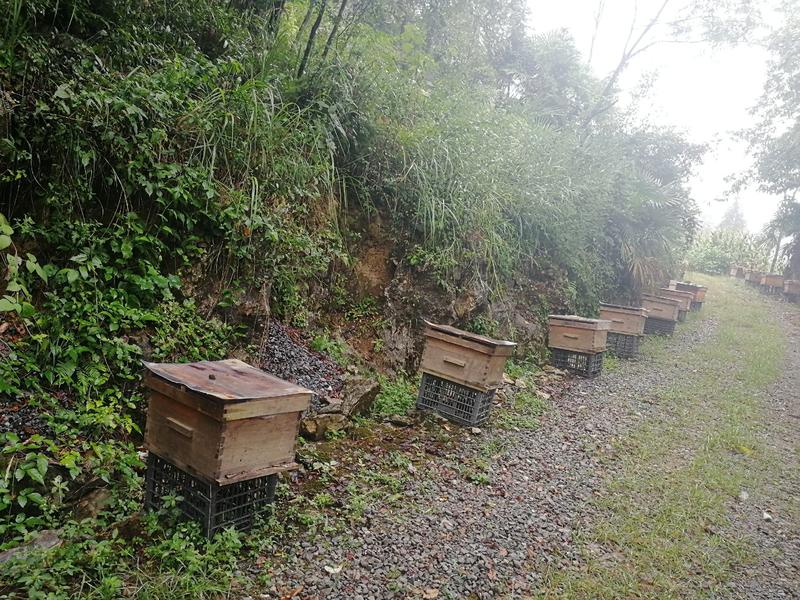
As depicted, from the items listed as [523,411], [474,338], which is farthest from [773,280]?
[474,338]

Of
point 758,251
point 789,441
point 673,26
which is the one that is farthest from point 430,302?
point 758,251

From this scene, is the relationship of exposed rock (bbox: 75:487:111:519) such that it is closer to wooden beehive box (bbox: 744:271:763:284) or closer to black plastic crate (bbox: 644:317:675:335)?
black plastic crate (bbox: 644:317:675:335)

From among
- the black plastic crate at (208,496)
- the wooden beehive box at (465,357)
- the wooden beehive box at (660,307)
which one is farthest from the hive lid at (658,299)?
the black plastic crate at (208,496)

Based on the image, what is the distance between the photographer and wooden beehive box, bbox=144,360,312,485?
2654mm

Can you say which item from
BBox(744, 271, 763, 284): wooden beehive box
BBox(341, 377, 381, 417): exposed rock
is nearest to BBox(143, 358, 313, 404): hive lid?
BBox(341, 377, 381, 417): exposed rock

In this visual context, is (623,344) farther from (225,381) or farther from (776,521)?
(225,381)

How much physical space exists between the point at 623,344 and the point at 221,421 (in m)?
8.92

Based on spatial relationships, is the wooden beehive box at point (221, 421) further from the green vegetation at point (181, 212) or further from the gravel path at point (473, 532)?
the gravel path at point (473, 532)

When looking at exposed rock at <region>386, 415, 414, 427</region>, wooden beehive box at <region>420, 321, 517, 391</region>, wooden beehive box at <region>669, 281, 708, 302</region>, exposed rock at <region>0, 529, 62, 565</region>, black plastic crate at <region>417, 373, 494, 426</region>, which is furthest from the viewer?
wooden beehive box at <region>669, 281, 708, 302</region>

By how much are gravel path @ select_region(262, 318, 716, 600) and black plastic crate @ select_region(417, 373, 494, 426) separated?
0.73 ft

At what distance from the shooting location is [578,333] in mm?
7898

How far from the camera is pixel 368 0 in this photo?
7.01m

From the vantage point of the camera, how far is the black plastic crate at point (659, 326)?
39.6 ft

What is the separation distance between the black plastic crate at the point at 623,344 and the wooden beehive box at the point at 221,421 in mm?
8281
